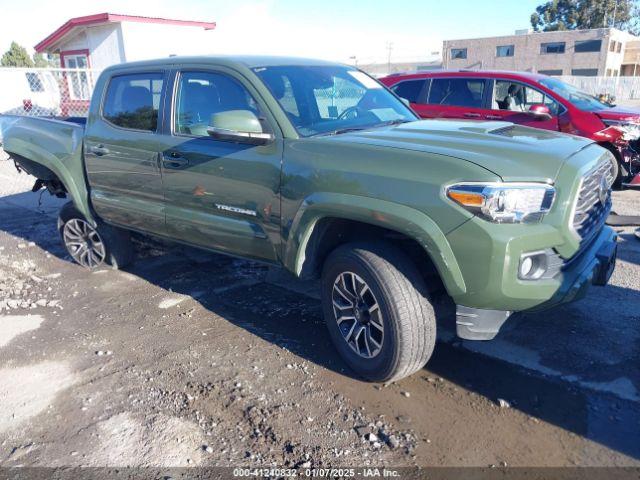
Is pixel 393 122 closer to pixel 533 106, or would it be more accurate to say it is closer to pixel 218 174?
pixel 218 174

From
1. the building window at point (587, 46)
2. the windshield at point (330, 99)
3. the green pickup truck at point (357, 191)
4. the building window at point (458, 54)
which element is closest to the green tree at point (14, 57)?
the building window at point (458, 54)

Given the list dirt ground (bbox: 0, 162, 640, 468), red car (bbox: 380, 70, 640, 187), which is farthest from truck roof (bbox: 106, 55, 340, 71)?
red car (bbox: 380, 70, 640, 187)

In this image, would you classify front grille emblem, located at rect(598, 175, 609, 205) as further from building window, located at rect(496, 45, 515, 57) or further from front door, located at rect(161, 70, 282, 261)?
building window, located at rect(496, 45, 515, 57)

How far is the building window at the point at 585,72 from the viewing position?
47.1m

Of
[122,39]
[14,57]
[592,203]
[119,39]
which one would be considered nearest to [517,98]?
[592,203]

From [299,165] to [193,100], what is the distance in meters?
1.30

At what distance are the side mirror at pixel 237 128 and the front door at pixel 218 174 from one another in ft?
0.17

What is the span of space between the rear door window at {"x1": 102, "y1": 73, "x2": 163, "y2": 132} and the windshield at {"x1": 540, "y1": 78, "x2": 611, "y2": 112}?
601 cm

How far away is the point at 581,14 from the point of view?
62125 mm

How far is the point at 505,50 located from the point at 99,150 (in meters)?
51.7

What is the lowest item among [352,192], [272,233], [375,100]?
[272,233]

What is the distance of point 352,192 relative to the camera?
122 inches

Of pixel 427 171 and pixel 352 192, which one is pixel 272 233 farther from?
pixel 427 171

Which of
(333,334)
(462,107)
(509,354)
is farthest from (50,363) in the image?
(462,107)
